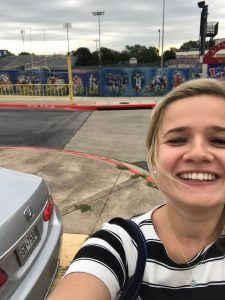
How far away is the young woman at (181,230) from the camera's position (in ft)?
4.05

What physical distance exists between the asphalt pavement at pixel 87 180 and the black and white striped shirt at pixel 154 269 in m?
2.31

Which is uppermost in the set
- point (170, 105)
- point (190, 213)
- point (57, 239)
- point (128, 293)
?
point (170, 105)

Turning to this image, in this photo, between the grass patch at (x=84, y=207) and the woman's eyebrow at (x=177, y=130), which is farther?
the grass patch at (x=84, y=207)

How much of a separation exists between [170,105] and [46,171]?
209 inches

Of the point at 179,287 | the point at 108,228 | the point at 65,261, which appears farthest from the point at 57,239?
the point at 179,287

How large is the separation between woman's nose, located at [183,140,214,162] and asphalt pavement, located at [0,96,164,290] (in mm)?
2636

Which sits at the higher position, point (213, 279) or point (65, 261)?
point (213, 279)

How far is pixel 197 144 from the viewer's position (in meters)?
1.25

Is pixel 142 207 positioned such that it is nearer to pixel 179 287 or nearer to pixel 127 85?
pixel 179 287

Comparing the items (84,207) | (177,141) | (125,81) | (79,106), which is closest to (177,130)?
(177,141)

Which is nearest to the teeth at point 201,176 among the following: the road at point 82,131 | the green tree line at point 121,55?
the road at point 82,131

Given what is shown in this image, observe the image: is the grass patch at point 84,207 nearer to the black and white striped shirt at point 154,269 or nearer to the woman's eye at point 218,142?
the black and white striped shirt at point 154,269

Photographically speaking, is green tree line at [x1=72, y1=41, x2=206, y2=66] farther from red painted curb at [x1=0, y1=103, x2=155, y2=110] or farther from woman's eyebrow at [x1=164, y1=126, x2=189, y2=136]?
woman's eyebrow at [x1=164, y1=126, x2=189, y2=136]

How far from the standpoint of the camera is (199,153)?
1.22 meters
